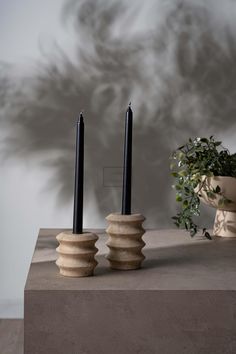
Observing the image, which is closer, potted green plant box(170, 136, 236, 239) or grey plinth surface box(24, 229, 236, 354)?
grey plinth surface box(24, 229, 236, 354)

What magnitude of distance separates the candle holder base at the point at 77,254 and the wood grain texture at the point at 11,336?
1.11 metres

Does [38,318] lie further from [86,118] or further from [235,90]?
[235,90]

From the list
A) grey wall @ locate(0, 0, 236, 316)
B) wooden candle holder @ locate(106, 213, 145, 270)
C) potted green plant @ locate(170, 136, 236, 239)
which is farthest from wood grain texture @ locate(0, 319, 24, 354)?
wooden candle holder @ locate(106, 213, 145, 270)

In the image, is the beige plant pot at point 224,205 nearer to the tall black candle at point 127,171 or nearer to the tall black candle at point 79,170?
the tall black candle at point 127,171

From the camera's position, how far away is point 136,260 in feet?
3.50

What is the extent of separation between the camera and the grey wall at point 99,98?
242 cm

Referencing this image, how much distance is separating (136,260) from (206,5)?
1.68 meters

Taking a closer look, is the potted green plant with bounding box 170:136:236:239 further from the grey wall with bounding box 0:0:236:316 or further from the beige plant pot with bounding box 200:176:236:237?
the grey wall with bounding box 0:0:236:316

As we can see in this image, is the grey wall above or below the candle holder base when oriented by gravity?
above

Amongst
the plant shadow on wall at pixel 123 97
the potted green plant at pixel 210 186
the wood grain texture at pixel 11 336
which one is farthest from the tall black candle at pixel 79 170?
the plant shadow on wall at pixel 123 97

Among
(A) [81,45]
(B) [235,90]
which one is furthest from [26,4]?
(B) [235,90]

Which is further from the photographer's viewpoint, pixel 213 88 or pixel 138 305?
pixel 213 88

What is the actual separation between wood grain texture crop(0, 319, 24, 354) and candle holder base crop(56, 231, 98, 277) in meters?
1.11

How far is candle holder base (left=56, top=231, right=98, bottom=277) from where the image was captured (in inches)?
38.6
